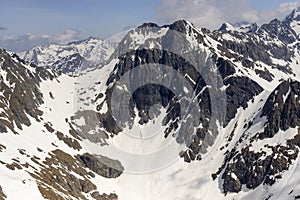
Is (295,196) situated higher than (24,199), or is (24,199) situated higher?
(24,199)

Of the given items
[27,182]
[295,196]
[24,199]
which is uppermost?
[27,182]

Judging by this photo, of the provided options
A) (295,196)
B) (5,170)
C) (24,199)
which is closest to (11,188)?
(24,199)

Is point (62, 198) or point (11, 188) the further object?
point (62, 198)

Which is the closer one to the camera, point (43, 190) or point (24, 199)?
point (24, 199)

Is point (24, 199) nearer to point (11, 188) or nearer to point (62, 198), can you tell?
point (11, 188)

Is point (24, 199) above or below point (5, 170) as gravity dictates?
below

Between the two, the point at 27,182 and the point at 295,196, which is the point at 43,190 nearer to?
the point at 27,182

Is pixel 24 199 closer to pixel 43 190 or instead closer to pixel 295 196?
pixel 43 190

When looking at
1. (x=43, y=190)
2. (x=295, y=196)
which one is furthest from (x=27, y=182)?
(x=295, y=196)

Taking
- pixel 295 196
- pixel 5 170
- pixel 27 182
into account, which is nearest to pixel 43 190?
pixel 27 182
